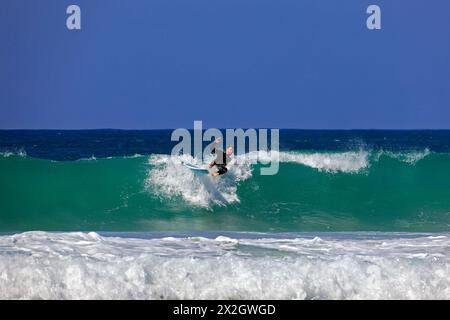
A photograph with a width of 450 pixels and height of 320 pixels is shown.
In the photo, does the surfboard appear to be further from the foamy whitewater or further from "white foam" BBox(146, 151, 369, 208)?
the foamy whitewater

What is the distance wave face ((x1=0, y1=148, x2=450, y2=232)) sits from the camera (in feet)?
53.6

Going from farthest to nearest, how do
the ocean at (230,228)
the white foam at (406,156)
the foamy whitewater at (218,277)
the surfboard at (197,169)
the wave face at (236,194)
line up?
the white foam at (406,156)
the surfboard at (197,169)
the wave face at (236,194)
the ocean at (230,228)
the foamy whitewater at (218,277)

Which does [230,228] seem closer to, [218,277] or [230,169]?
[230,169]

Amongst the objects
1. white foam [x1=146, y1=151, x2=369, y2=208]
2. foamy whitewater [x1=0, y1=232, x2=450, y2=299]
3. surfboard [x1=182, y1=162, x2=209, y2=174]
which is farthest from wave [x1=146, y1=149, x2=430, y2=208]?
foamy whitewater [x1=0, y1=232, x2=450, y2=299]

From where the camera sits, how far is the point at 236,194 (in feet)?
59.1

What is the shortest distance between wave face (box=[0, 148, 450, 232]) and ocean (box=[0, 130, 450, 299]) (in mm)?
38

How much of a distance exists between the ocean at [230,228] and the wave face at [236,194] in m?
0.04

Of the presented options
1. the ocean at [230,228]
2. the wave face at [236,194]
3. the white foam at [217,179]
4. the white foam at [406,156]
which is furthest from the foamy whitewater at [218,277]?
the white foam at [406,156]

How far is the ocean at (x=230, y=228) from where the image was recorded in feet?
32.0

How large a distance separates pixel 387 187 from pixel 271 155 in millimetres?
3241

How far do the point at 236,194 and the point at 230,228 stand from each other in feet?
7.96

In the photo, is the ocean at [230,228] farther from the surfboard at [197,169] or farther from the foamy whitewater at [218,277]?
the surfboard at [197,169]

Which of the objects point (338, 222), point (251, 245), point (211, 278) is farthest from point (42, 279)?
point (338, 222)
